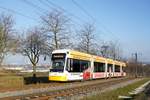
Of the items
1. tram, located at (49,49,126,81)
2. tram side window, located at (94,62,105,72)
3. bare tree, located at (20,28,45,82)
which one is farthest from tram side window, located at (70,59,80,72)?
bare tree, located at (20,28,45,82)

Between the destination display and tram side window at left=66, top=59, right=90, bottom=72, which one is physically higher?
the destination display

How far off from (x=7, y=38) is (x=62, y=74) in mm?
24517

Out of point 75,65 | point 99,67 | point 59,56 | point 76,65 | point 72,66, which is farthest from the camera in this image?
point 99,67

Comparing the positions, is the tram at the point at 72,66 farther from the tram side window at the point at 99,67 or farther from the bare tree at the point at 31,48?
the bare tree at the point at 31,48

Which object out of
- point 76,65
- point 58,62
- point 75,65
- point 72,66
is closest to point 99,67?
point 76,65

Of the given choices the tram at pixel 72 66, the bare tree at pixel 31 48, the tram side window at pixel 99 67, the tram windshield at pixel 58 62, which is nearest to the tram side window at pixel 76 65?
the tram at pixel 72 66

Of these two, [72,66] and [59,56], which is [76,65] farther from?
[59,56]

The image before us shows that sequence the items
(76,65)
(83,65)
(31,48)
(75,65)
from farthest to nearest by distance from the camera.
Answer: (31,48), (83,65), (76,65), (75,65)

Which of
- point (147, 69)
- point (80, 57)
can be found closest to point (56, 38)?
point (80, 57)

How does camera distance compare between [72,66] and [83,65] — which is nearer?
[72,66]

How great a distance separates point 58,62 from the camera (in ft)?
113

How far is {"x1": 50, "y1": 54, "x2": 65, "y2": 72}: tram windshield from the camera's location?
34.1 m

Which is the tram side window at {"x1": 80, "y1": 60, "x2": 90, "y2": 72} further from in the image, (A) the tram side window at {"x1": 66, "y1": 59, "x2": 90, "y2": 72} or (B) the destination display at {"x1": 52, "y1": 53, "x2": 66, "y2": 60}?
(B) the destination display at {"x1": 52, "y1": 53, "x2": 66, "y2": 60}

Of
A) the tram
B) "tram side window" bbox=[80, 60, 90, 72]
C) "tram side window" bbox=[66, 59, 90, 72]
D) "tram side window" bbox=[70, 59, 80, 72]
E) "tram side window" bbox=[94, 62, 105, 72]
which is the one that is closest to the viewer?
the tram
